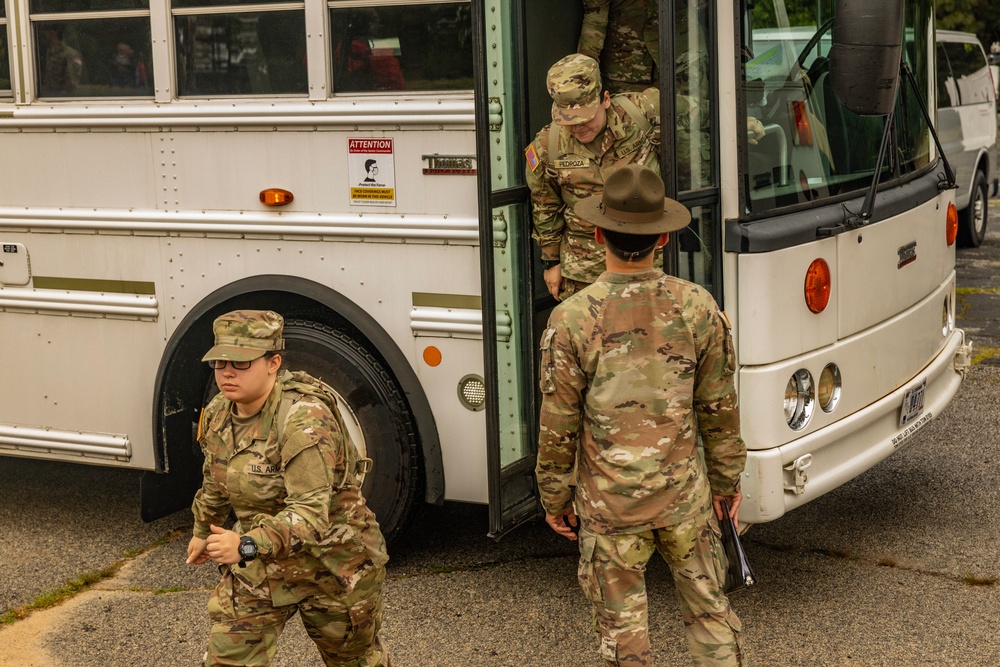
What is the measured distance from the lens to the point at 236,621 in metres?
3.38

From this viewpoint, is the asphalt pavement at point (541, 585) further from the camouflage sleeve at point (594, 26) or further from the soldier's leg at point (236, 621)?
the camouflage sleeve at point (594, 26)

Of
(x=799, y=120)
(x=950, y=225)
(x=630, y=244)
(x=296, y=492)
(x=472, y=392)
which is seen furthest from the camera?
(x=950, y=225)

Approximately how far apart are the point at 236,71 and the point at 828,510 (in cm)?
309

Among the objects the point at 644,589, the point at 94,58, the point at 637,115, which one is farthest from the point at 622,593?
the point at 94,58

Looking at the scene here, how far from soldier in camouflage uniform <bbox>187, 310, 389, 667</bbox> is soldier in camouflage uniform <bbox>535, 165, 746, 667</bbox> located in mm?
534

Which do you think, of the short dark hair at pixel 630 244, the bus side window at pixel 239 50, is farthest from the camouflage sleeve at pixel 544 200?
the short dark hair at pixel 630 244

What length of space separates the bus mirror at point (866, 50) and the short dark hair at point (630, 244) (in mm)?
1012

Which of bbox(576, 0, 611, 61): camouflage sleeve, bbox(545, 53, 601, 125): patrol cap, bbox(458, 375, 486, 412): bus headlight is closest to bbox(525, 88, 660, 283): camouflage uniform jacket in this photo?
bbox(545, 53, 601, 125): patrol cap

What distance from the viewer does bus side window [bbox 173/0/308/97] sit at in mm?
4883

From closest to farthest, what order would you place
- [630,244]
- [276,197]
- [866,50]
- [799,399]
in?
[630,244]
[866,50]
[799,399]
[276,197]

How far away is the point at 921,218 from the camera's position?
521 centimetres

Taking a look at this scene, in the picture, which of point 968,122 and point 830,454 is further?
point 968,122

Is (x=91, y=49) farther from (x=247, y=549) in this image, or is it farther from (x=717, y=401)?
(x=717, y=401)

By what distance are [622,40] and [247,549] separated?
114 inches
